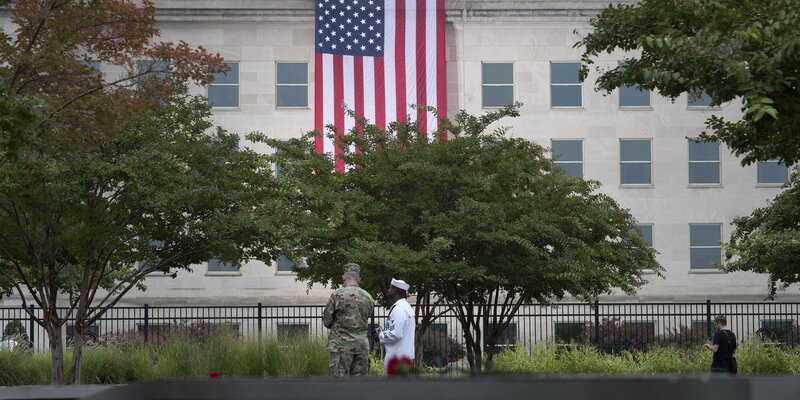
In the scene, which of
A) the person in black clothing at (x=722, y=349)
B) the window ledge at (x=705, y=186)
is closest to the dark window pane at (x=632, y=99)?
the window ledge at (x=705, y=186)

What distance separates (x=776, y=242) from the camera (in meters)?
24.1

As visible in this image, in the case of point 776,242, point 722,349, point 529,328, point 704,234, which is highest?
point 704,234

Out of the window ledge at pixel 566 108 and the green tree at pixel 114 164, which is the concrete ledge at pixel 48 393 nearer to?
the green tree at pixel 114 164

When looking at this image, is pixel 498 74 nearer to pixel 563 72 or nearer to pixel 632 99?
pixel 563 72

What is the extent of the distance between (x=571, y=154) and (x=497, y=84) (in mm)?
3743

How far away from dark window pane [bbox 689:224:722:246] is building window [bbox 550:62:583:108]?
21.1 feet

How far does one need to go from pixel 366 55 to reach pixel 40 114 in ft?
86.6

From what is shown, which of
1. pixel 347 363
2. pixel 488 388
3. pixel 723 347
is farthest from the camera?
pixel 723 347

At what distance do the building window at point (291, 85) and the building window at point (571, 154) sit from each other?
9312mm

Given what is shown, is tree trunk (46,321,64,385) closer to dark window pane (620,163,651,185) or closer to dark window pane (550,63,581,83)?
dark window pane (550,63,581,83)

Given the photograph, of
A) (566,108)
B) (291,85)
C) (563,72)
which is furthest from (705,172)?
(291,85)

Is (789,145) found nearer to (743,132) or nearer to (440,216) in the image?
(743,132)

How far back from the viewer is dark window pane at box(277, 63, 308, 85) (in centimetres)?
4481

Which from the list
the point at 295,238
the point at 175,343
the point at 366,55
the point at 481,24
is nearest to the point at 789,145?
the point at 295,238
